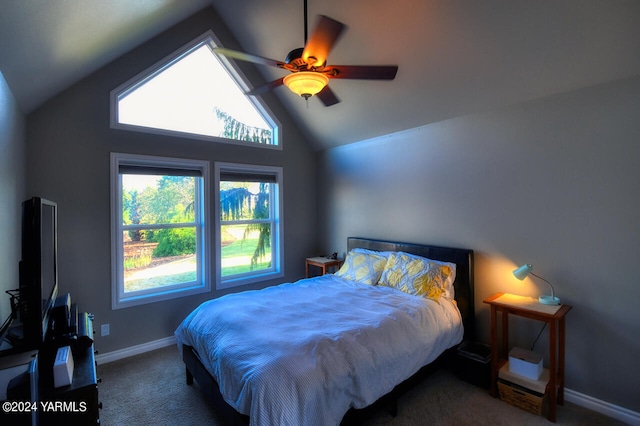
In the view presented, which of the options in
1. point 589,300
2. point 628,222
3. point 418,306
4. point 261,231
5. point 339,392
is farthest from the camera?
point 261,231

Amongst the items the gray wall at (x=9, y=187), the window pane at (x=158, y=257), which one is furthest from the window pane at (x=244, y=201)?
the gray wall at (x=9, y=187)

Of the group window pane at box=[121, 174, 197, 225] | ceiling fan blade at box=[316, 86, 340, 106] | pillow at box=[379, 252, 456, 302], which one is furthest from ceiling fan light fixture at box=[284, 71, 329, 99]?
window pane at box=[121, 174, 197, 225]

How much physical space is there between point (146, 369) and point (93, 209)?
5.55ft

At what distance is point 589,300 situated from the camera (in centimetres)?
237

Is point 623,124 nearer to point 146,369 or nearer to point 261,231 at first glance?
point 261,231

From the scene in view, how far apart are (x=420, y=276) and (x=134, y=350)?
3.14m

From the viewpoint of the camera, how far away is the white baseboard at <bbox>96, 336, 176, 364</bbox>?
122 inches

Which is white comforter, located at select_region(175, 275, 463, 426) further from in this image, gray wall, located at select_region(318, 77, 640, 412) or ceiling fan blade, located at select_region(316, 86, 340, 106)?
ceiling fan blade, located at select_region(316, 86, 340, 106)

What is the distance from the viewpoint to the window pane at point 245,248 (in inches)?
160

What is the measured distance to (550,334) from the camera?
2.21 metres

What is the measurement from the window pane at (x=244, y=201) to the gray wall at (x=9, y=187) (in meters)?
1.92

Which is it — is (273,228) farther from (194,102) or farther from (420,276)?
(420,276)

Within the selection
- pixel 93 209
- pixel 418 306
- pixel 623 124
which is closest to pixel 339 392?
pixel 418 306

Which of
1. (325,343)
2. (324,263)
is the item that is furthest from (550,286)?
(324,263)
